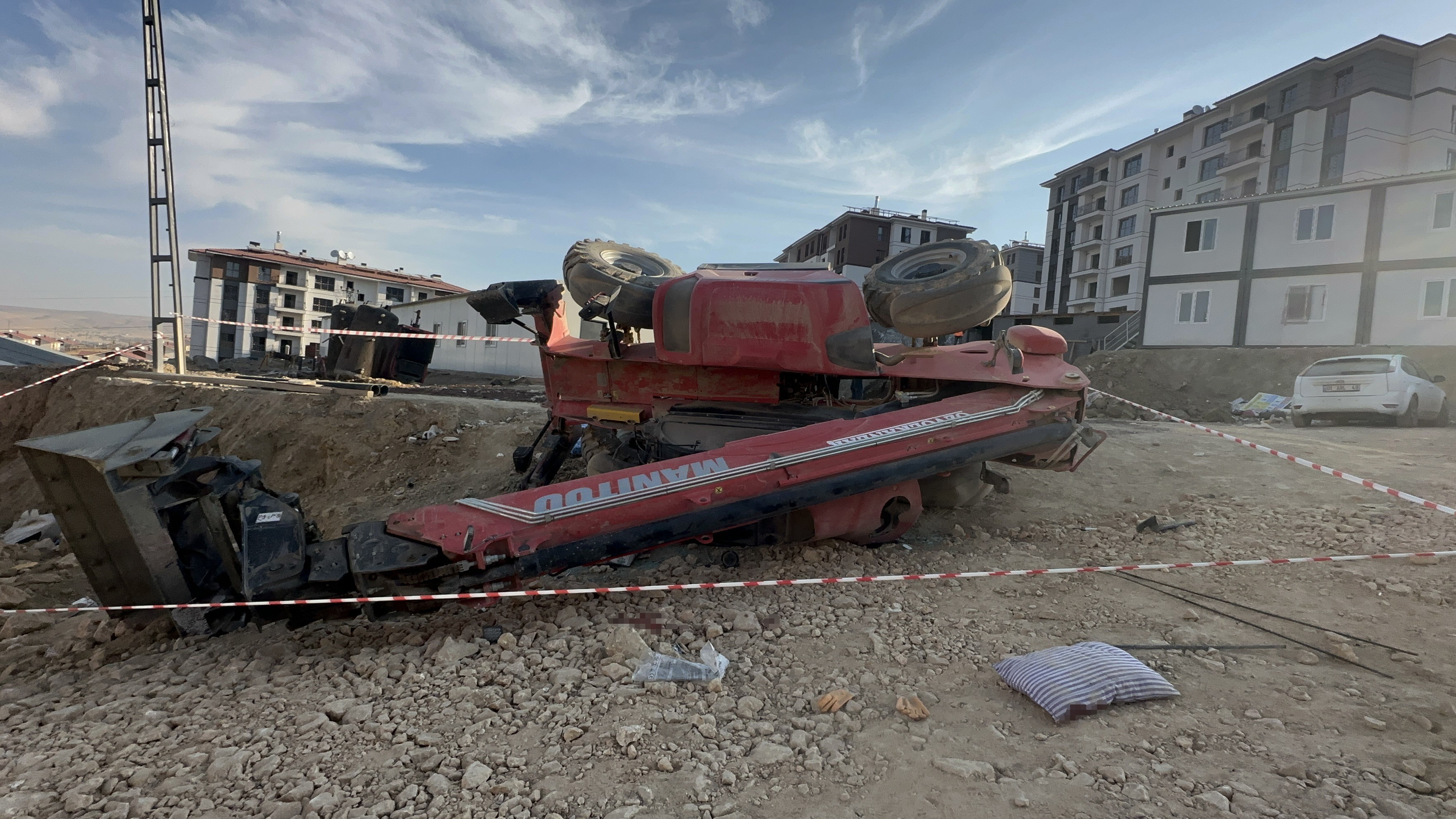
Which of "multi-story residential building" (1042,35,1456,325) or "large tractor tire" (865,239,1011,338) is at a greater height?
"multi-story residential building" (1042,35,1456,325)

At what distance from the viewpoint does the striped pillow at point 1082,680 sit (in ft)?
8.54

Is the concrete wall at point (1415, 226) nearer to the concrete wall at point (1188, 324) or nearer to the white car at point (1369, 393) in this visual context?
the concrete wall at point (1188, 324)

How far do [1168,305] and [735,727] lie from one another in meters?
27.9

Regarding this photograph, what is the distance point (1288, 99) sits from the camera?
37438 mm

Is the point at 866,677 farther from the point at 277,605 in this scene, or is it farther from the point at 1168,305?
the point at 1168,305

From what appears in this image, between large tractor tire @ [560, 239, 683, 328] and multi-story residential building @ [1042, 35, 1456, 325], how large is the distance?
24423 millimetres

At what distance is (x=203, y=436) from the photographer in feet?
12.0

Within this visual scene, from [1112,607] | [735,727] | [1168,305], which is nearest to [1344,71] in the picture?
[1168,305]

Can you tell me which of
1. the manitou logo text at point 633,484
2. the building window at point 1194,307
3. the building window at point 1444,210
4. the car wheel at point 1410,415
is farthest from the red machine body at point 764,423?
the building window at point 1194,307

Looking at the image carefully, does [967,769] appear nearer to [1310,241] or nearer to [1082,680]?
[1082,680]

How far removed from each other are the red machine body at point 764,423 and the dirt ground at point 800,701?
1.29 ft

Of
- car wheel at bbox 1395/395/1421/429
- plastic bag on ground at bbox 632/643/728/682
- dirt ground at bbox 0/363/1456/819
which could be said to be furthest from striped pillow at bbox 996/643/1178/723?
car wheel at bbox 1395/395/1421/429

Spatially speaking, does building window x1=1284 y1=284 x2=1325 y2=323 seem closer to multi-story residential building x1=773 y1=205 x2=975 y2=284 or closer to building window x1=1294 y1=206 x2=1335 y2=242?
building window x1=1294 y1=206 x2=1335 y2=242

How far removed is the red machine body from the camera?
378 cm
